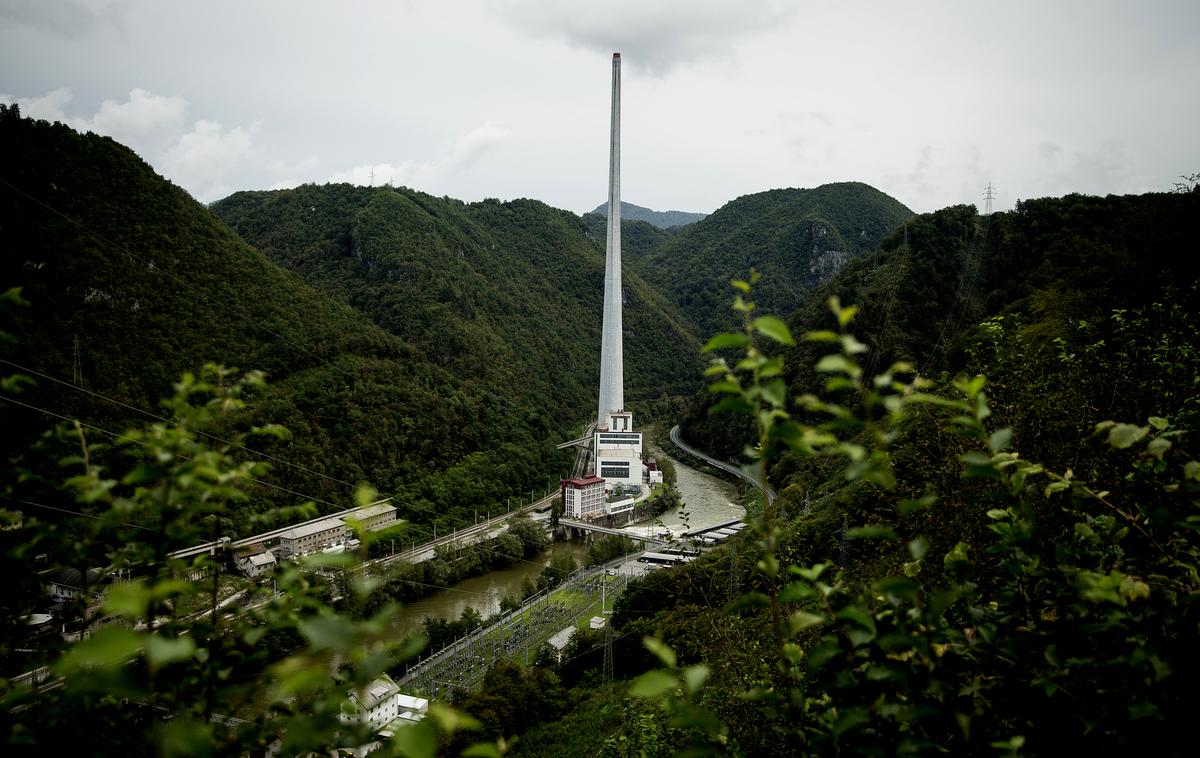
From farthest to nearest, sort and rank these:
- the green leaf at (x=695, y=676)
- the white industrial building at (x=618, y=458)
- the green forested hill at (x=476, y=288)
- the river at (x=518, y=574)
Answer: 1. the green forested hill at (x=476, y=288)
2. the white industrial building at (x=618, y=458)
3. the river at (x=518, y=574)
4. the green leaf at (x=695, y=676)

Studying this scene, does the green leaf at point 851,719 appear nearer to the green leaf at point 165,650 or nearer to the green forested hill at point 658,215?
the green leaf at point 165,650

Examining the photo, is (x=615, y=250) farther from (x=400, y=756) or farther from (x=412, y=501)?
(x=400, y=756)

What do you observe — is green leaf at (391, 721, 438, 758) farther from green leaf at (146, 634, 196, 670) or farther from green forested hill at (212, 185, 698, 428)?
green forested hill at (212, 185, 698, 428)

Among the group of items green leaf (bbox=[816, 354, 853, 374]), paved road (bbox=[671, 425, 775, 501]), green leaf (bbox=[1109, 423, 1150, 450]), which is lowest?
paved road (bbox=[671, 425, 775, 501])

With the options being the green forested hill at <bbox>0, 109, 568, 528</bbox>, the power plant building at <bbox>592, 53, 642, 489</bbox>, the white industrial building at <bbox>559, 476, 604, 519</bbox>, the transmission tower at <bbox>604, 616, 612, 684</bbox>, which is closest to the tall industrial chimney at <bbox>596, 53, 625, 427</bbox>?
the power plant building at <bbox>592, 53, 642, 489</bbox>

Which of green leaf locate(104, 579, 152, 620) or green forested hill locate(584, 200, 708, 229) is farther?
green forested hill locate(584, 200, 708, 229)

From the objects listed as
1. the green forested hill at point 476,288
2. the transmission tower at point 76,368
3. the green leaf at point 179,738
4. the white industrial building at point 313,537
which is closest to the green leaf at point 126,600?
the green leaf at point 179,738
